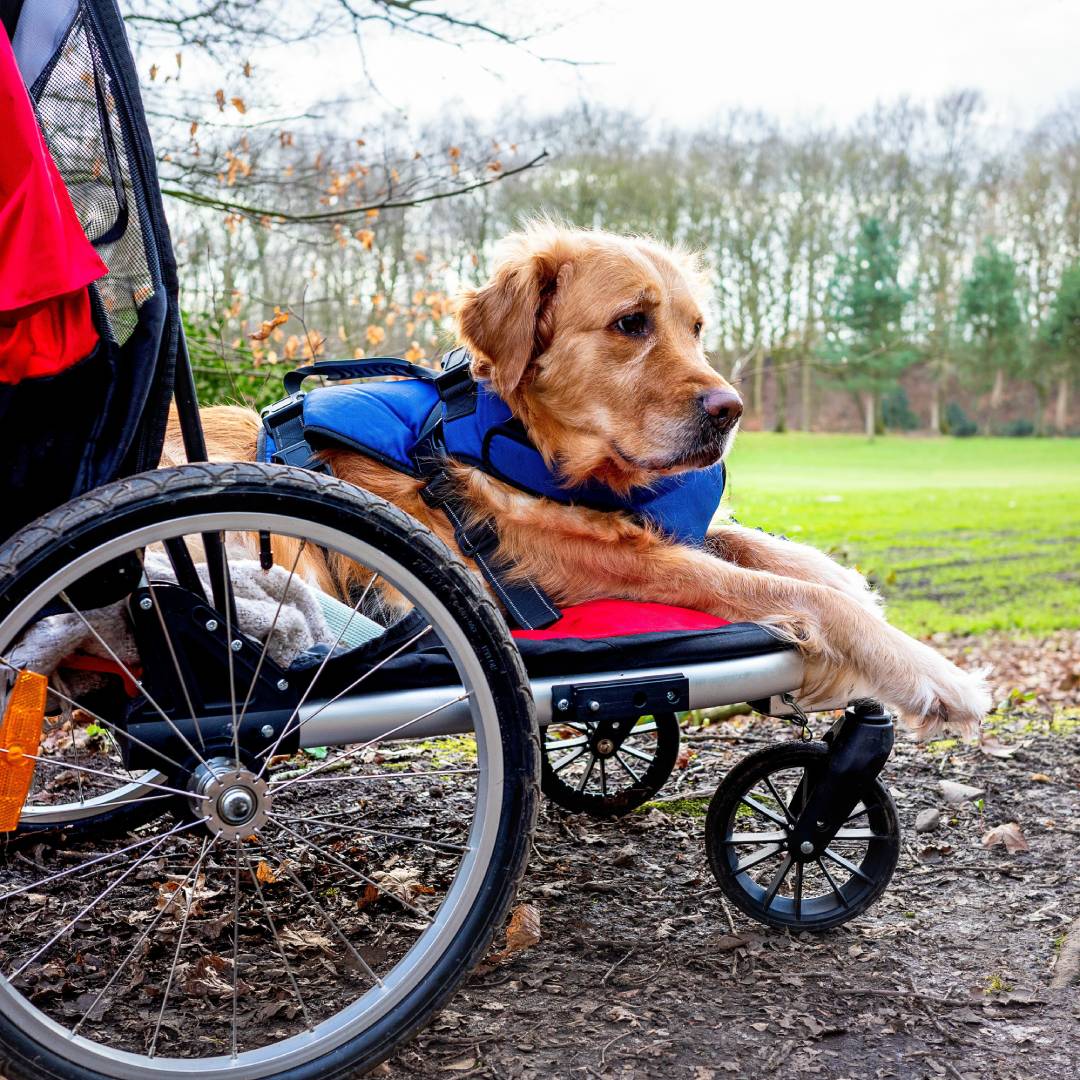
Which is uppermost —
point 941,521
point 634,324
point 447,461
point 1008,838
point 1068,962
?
point 634,324

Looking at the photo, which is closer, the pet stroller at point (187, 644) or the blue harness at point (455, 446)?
the pet stroller at point (187, 644)

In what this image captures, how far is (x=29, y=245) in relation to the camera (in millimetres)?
1790

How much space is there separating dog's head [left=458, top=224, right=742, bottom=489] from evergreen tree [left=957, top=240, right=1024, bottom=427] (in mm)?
37307

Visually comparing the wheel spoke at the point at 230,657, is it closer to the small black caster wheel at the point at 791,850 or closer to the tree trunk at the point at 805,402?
the small black caster wheel at the point at 791,850

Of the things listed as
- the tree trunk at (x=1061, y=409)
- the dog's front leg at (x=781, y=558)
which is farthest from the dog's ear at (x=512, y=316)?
the tree trunk at (x=1061, y=409)

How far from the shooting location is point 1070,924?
113 inches

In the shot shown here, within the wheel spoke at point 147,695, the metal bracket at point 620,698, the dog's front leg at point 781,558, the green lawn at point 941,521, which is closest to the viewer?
the wheel spoke at point 147,695

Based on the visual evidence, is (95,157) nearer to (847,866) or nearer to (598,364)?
(598,364)

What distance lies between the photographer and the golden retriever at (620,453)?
260cm

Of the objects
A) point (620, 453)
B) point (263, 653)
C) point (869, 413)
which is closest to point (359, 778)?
point (263, 653)

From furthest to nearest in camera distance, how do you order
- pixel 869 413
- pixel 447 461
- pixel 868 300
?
pixel 869 413
pixel 868 300
pixel 447 461

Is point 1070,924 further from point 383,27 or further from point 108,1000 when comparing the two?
point 383,27

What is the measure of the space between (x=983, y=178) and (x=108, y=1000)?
120 feet

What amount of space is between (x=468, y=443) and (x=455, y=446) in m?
0.04
